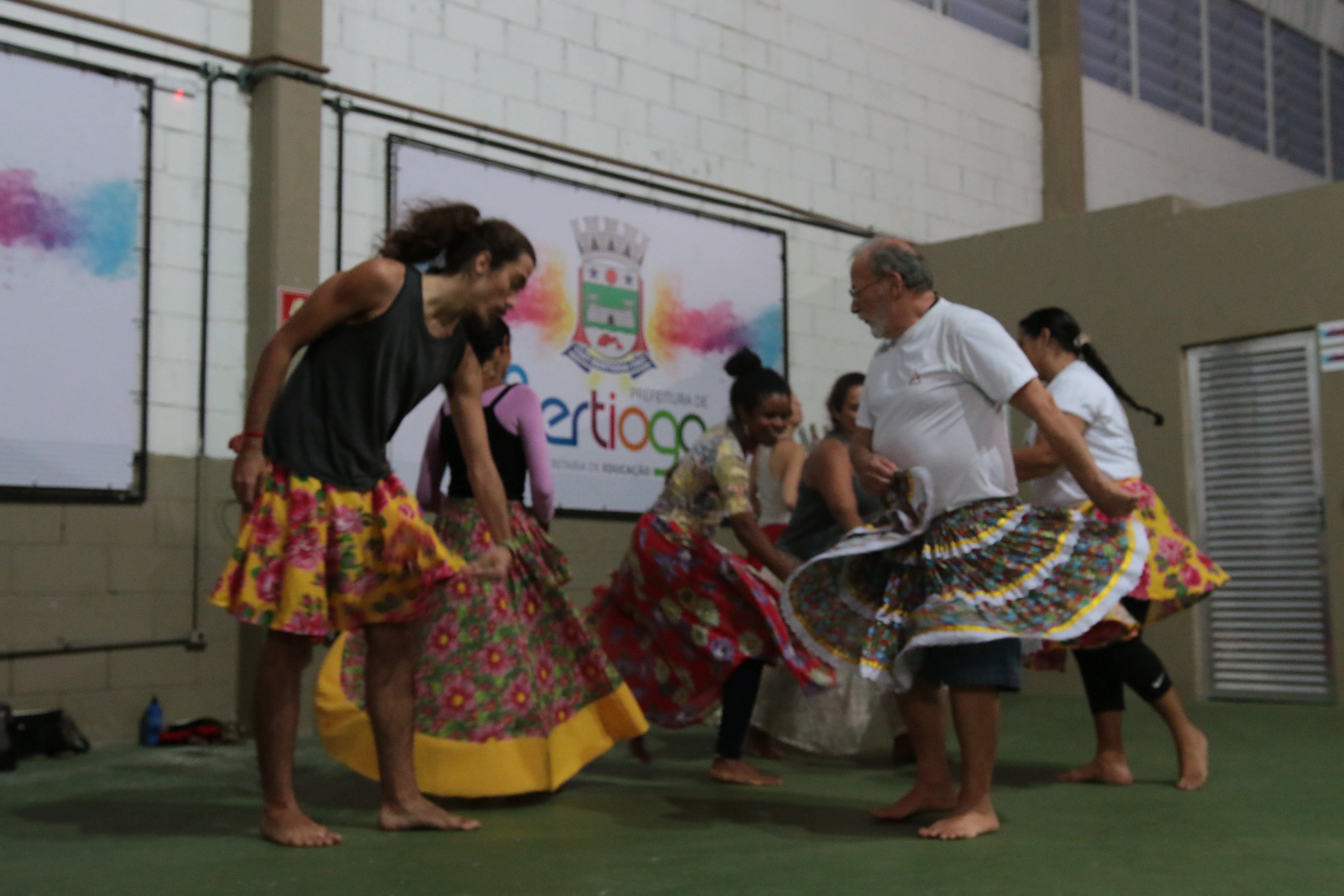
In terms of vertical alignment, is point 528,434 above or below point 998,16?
below

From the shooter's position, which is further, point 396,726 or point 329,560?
point 396,726

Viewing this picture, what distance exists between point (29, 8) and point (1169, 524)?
4.05 meters

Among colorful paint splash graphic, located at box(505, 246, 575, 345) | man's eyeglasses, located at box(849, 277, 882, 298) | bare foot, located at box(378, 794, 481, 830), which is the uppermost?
colorful paint splash graphic, located at box(505, 246, 575, 345)

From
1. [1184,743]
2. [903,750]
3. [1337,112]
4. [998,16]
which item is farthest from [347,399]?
[1337,112]

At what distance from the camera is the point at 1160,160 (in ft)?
31.2

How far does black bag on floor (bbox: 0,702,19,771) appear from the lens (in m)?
4.09

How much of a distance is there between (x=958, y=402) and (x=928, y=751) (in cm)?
78

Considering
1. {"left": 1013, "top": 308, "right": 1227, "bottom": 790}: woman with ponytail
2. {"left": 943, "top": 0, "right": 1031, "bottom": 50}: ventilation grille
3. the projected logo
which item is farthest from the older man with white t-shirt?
{"left": 943, "top": 0, "right": 1031, "bottom": 50}: ventilation grille

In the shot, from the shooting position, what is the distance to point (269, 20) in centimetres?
526

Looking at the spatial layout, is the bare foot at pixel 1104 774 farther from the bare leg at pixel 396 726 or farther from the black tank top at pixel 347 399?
the black tank top at pixel 347 399

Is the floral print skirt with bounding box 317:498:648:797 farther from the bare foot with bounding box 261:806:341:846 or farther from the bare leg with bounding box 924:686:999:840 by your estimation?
the bare leg with bounding box 924:686:999:840

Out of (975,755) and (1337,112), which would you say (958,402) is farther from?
(1337,112)

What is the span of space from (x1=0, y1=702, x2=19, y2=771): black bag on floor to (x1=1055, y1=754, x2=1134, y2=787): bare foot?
3038mm

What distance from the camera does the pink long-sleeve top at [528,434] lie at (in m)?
3.60
